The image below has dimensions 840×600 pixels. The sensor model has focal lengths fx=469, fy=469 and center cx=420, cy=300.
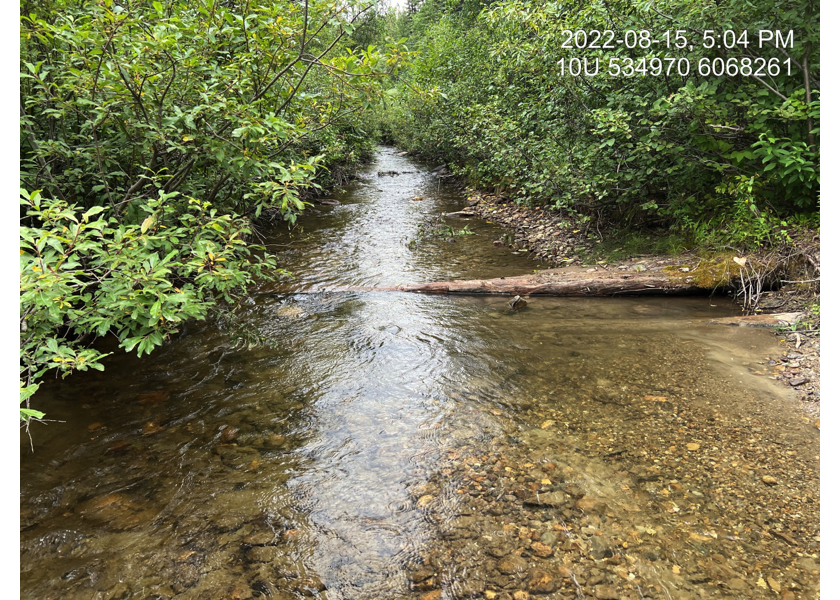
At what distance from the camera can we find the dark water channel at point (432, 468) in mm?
2971

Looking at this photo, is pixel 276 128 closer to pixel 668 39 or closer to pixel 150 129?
pixel 150 129

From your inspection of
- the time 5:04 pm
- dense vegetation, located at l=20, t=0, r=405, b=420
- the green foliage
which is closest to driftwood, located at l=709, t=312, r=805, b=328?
the time 5:04 pm

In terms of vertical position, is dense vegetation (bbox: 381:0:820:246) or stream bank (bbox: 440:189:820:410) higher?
dense vegetation (bbox: 381:0:820:246)

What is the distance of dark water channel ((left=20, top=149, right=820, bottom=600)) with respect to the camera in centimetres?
297

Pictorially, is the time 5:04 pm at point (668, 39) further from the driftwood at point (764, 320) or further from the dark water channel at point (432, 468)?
the dark water channel at point (432, 468)

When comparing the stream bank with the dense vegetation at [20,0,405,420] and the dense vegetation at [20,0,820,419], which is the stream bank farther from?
the dense vegetation at [20,0,405,420]

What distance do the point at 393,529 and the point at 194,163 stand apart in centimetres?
415

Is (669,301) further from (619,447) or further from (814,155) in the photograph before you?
(619,447)

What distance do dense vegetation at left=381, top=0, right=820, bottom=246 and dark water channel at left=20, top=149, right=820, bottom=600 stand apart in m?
2.52

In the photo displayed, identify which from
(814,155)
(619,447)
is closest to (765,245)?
(814,155)

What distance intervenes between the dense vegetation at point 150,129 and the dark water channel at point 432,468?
38.1 inches

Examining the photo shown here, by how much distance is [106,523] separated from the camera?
3367mm

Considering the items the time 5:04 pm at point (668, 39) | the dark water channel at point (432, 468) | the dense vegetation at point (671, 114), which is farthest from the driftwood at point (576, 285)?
the time 5:04 pm at point (668, 39)

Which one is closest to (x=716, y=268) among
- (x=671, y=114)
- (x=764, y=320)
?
(x=764, y=320)
